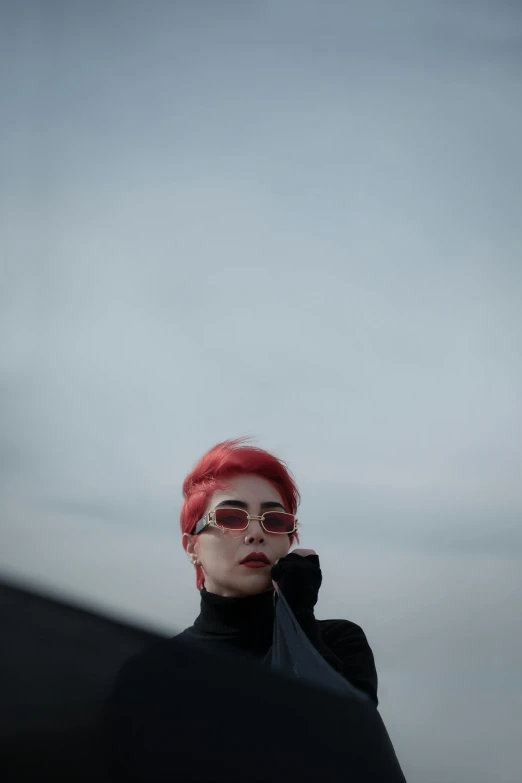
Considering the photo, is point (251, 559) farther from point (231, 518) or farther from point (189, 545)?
point (189, 545)

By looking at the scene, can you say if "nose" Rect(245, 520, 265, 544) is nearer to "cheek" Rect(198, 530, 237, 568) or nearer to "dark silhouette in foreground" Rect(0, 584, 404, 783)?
"cheek" Rect(198, 530, 237, 568)

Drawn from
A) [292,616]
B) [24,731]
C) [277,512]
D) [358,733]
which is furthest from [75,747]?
[277,512]

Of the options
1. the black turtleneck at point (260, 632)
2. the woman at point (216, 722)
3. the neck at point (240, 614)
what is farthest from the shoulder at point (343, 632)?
the woman at point (216, 722)

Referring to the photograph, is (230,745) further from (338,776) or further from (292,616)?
(292,616)

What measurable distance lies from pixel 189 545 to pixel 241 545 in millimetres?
224

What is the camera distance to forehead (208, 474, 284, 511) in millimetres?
1713

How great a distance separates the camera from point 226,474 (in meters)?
1.77

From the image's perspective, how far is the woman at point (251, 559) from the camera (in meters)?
1.49

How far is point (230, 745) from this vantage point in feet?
1.15

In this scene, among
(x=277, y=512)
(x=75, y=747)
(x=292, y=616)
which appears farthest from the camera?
(x=277, y=512)

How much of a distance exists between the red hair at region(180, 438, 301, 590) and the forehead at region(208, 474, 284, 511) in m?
0.01

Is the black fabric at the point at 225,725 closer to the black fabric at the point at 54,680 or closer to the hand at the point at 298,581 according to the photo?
the black fabric at the point at 54,680

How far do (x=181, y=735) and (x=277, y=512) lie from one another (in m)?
1.33

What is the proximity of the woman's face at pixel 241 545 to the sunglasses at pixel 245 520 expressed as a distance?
0.4 inches
